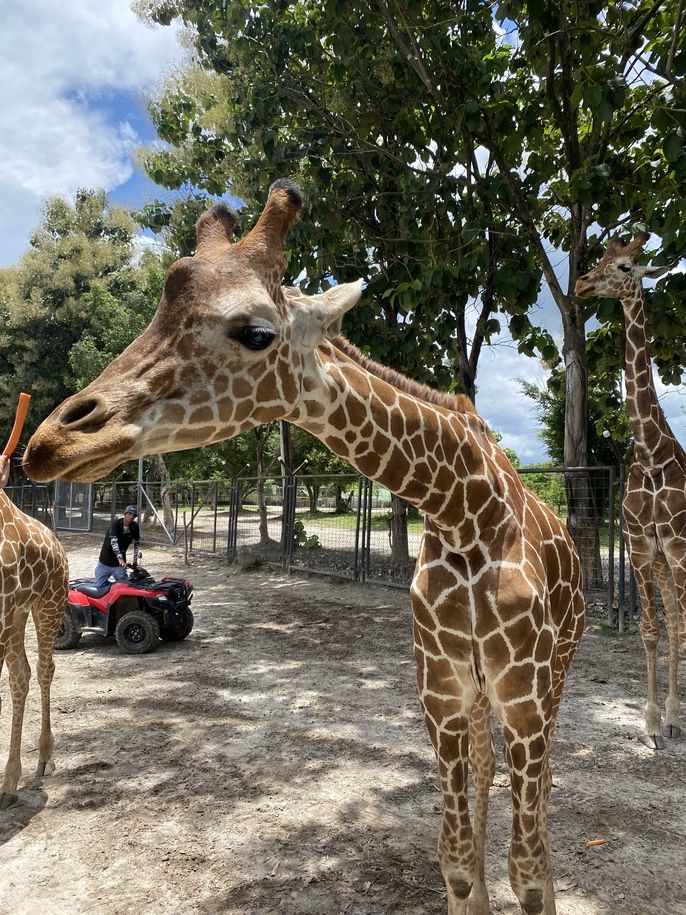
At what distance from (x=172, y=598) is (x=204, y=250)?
690cm

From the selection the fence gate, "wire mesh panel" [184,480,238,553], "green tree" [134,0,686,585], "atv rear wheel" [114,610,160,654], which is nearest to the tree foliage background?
"green tree" [134,0,686,585]

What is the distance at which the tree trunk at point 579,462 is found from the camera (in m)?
9.57

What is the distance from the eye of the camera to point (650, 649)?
560cm

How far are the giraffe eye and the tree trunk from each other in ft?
28.1

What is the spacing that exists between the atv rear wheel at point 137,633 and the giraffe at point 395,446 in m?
6.11

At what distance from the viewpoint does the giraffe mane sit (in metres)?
2.29

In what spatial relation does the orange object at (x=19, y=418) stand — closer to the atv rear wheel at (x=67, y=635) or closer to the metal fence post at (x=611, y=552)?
the atv rear wheel at (x=67, y=635)

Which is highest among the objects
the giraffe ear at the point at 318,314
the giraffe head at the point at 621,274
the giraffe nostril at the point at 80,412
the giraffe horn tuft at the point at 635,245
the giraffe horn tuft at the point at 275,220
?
the giraffe horn tuft at the point at 635,245

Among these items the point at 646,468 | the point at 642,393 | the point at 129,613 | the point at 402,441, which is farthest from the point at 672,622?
the point at 129,613

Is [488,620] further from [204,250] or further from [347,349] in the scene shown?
[204,250]

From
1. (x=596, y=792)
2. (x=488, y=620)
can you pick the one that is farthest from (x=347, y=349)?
(x=596, y=792)

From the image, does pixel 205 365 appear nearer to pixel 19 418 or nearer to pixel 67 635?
pixel 19 418

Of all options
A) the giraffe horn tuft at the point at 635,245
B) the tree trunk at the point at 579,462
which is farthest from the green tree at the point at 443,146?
the giraffe horn tuft at the point at 635,245

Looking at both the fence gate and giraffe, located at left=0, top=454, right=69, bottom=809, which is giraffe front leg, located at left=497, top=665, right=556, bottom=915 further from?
the fence gate
